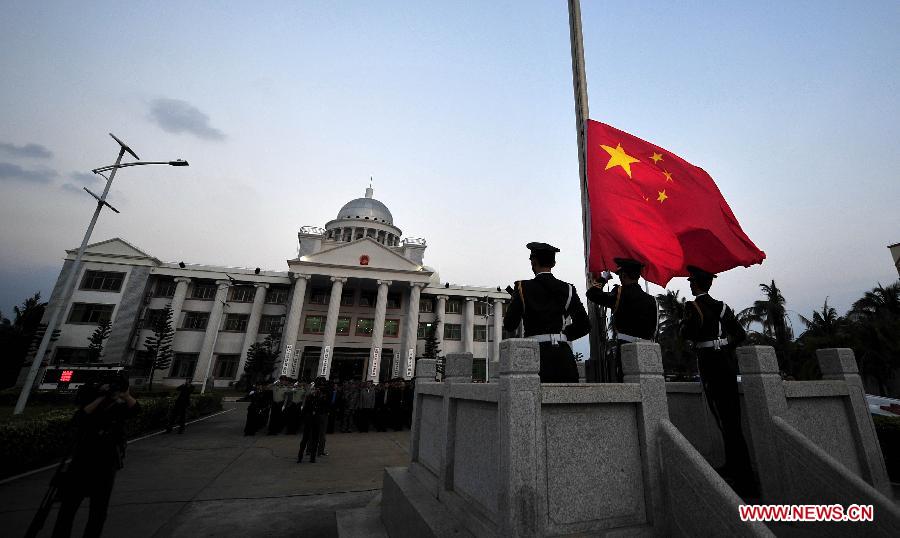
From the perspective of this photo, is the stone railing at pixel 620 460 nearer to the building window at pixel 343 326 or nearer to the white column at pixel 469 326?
the building window at pixel 343 326

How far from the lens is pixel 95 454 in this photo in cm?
411

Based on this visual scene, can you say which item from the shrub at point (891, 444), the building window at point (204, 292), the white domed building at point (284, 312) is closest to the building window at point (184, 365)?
the white domed building at point (284, 312)

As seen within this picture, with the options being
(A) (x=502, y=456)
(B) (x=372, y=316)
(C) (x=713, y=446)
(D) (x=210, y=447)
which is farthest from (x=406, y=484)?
(B) (x=372, y=316)

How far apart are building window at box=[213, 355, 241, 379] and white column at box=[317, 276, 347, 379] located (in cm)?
882

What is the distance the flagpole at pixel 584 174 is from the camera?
4422mm

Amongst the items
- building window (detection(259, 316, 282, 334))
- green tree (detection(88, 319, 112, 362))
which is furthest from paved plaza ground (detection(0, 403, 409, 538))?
green tree (detection(88, 319, 112, 362))

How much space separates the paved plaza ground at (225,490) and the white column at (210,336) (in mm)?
24521

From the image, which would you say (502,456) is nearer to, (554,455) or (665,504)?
(554,455)

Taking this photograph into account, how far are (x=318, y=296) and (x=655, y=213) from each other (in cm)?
3670

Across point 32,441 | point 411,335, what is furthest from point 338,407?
point 411,335

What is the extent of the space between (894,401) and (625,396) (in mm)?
12287

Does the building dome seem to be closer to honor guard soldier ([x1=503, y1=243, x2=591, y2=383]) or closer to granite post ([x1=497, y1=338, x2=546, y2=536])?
honor guard soldier ([x1=503, y1=243, x2=591, y2=383])

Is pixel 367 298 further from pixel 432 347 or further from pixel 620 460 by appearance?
pixel 620 460

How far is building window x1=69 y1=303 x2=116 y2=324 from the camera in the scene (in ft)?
107
